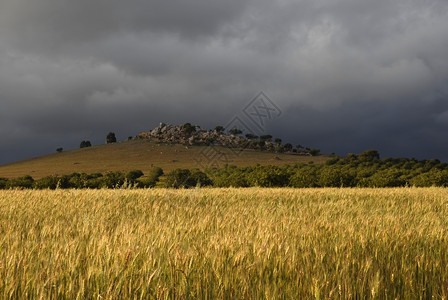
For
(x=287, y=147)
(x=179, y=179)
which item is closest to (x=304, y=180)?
(x=179, y=179)

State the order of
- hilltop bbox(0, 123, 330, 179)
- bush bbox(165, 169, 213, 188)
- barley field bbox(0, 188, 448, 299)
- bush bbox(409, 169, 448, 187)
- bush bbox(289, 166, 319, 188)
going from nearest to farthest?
barley field bbox(0, 188, 448, 299) → bush bbox(409, 169, 448, 187) → bush bbox(289, 166, 319, 188) → bush bbox(165, 169, 213, 188) → hilltop bbox(0, 123, 330, 179)

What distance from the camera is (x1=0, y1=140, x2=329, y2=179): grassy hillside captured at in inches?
2758

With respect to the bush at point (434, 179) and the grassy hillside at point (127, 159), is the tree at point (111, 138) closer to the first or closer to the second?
the grassy hillside at point (127, 159)

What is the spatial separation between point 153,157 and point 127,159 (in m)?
5.67

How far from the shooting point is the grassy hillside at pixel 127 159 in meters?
70.1

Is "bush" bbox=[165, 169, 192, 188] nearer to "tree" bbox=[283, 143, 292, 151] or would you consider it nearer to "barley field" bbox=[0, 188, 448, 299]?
"barley field" bbox=[0, 188, 448, 299]

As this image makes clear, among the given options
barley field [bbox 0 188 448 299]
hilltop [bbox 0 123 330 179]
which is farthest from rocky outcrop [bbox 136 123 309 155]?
barley field [bbox 0 188 448 299]

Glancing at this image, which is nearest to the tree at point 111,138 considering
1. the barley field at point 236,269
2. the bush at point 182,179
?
the bush at point 182,179

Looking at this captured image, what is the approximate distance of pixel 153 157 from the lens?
80438 mm

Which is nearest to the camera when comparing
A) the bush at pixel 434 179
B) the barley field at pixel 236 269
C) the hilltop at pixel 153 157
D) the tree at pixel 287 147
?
the barley field at pixel 236 269

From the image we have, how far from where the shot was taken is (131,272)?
2.55m

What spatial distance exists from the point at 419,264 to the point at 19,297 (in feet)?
10.4

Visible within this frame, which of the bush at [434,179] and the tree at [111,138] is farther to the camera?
the tree at [111,138]

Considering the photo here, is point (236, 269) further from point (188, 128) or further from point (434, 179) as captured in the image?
point (188, 128)
